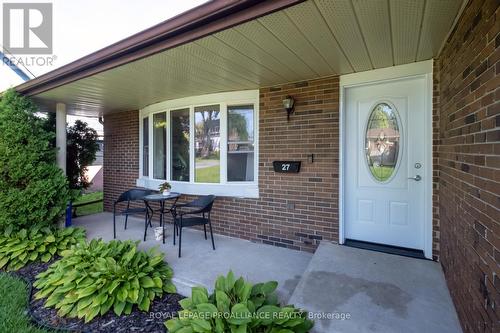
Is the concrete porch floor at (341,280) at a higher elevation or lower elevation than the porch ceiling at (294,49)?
lower

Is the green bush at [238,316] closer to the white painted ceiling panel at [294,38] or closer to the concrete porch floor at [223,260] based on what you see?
the concrete porch floor at [223,260]

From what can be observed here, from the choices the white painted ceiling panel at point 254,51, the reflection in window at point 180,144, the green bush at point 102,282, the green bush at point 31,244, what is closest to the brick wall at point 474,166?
the white painted ceiling panel at point 254,51

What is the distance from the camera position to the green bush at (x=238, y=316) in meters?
1.95

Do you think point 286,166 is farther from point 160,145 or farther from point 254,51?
point 160,145

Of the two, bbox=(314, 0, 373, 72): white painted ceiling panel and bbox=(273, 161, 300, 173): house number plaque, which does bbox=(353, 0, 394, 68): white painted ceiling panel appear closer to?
bbox=(314, 0, 373, 72): white painted ceiling panel

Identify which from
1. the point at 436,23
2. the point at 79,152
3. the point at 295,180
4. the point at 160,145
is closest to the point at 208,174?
the point at 160,145

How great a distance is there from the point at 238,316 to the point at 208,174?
3026 mm

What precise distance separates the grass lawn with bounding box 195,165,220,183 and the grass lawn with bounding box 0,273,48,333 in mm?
2689

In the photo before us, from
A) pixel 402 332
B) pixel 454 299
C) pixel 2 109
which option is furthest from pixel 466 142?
pixel 2 109

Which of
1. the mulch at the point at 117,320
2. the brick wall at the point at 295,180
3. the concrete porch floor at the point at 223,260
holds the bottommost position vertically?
the mulch at the point at 117,320

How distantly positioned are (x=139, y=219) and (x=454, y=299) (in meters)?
5.36

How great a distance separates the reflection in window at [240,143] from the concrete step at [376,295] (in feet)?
6.20

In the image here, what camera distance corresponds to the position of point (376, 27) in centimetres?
224

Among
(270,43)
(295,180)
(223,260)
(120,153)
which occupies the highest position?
(270,43)
